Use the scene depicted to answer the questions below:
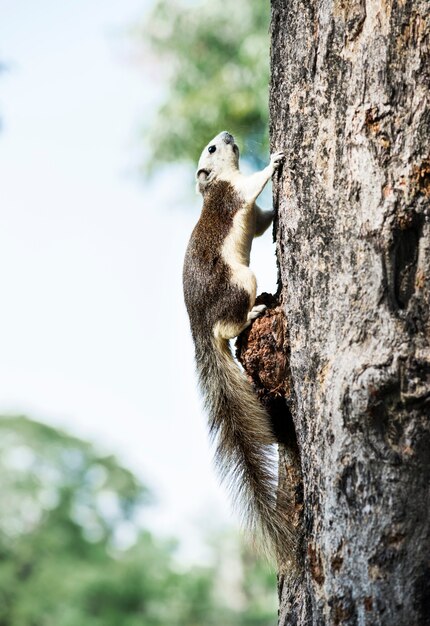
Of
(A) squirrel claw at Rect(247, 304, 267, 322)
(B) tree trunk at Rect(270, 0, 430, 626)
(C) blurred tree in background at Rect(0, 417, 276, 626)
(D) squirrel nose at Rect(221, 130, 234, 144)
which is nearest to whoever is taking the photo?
(B) tree trunk at Rect(270, 0, 430, 626)

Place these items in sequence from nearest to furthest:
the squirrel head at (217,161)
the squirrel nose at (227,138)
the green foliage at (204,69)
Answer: the squirrel head at (217,161)
the squirrel nose at (227,138)
the green foliage at (204,69)

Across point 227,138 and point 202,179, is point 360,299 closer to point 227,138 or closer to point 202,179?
point 202,179

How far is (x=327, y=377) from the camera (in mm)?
1723

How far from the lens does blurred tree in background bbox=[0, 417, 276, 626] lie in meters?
9.74

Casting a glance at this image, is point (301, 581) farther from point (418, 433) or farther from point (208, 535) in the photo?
point (208, 535)

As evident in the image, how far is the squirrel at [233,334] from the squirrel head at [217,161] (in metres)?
0.09

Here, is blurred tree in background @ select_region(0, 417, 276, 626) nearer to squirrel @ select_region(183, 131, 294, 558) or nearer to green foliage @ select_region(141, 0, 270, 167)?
green foliage @ select_region(141, 0, 270, 167)

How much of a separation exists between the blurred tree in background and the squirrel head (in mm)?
7564

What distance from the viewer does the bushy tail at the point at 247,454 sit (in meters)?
2.01

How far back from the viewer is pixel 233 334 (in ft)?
7.45

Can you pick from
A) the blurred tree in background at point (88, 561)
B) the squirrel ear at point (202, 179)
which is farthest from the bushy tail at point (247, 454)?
the blurred tree in background at point (88, 561)

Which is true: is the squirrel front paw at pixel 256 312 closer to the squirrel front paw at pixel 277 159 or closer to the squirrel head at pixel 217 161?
the squirrel front paw at pixel 277 159

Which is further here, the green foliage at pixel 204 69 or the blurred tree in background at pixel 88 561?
the blurred tree in background at pixel 88 561

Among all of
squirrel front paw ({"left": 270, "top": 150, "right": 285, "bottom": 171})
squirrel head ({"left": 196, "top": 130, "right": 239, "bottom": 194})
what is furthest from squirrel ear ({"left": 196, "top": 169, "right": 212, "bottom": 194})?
squirrel front paw ({"left": 270, "top": 150, "right": 285, "bottom": 171})
